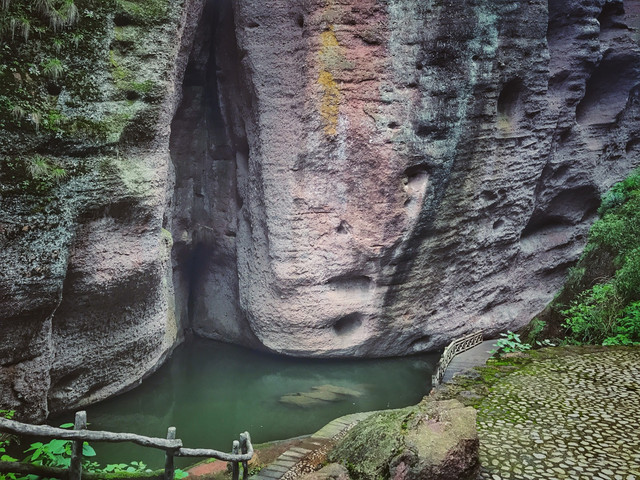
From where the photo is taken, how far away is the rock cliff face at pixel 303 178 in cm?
693

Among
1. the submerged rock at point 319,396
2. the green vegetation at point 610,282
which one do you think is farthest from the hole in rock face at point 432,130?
the submerged rock at point 319,396

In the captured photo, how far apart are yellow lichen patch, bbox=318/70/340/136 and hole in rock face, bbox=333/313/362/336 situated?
3374mm

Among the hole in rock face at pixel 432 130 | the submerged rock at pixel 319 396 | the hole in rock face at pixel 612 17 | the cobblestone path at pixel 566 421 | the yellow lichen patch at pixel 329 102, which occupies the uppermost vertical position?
the hole in rock face at pixel 612 17

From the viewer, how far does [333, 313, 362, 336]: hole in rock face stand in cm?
1079

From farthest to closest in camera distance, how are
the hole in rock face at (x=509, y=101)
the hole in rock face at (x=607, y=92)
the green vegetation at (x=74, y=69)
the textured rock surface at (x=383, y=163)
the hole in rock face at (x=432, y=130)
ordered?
the hole in rock face at (x=607, y=92)
the hole in rock face at (x=509, y=101)
the hole in rock face at (x=432, y=130)
the textured rock surface at (x=383, y=163)
the green vegetation at (x=74, y=69)

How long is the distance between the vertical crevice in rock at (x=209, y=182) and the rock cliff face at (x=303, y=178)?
0.04 metres

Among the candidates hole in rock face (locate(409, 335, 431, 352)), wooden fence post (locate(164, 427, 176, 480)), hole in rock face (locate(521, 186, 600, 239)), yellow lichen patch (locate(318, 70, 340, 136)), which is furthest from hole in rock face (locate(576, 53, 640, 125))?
wooden fence post (locate(164, 427, 176, 480))

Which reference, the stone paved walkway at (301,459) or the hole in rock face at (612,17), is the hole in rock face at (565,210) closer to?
the hole in rock face at (612,17)

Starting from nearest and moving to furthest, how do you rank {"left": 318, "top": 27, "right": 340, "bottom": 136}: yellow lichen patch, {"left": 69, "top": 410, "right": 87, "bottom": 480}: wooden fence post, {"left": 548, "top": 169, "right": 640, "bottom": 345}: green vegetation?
{"left": 69, "top": 410, "right": 87, "bottom": 480}: wooden fence post, {"left": 548, "top": 169, "right": 640, "bottom": 345}: green vegetation, {"left": 318, "top": 27, "right": 340, "bottom": 136}: yellow lichen patch

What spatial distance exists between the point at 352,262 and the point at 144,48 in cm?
484

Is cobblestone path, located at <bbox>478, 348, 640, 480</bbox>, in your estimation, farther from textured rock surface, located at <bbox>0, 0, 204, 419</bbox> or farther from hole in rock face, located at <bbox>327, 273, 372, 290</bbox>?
textured rock surface, located at <bbox>0, 0, 204, 419</bbox>

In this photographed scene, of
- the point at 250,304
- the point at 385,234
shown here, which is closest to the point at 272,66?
the point at 385,234

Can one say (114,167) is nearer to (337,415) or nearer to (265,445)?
(265,445)

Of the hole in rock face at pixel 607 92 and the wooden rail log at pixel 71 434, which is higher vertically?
the hole in rock face at pixel 607 92
